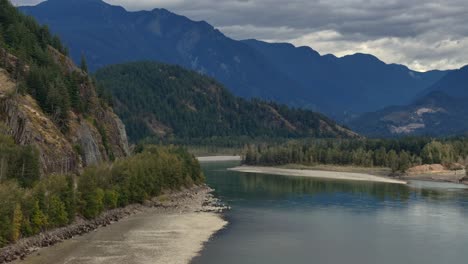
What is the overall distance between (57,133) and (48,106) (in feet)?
34.7

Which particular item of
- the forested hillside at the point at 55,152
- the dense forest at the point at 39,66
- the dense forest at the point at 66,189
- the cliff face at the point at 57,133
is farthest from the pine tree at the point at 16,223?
the dense forest at the point at 39,66

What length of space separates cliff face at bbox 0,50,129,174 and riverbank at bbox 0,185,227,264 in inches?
704

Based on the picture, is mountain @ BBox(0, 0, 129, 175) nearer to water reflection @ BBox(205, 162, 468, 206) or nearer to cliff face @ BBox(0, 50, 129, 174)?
cliff face @ BBox(0, 50, 129, 174)

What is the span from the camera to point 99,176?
4488 inches

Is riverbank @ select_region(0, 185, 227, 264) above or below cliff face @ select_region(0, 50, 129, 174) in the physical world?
below

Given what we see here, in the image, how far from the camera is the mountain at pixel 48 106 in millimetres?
116125

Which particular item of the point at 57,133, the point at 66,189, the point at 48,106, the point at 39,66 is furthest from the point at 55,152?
the point at 39,66

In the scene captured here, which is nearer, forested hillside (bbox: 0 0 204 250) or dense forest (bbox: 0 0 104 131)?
forested hillside (bbox: 0 0 204 250)

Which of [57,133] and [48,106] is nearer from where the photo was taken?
[57,133]

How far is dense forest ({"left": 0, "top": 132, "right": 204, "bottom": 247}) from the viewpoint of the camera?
80000mm

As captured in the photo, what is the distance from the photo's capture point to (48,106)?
135 meters

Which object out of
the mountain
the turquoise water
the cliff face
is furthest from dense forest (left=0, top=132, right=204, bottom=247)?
the turquoise water

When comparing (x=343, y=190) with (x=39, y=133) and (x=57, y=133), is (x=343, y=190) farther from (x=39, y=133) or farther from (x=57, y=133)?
(x=39, y=133)

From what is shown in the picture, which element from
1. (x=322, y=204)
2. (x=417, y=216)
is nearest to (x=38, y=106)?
(x=322, y=204)
